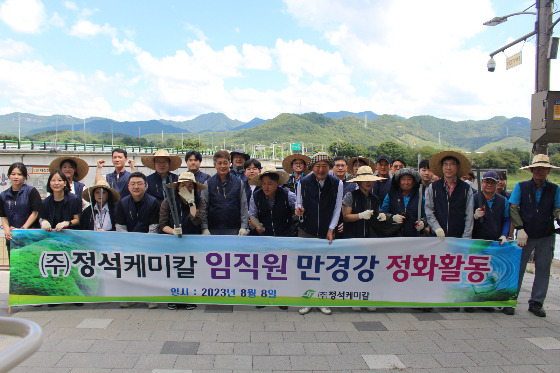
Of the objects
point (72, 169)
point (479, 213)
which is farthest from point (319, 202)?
point (72, 169)

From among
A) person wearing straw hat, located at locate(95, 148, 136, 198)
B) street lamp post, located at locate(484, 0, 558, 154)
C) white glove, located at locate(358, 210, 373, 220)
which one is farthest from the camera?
street lamp post, located at locate(484, 0, 558, 154)

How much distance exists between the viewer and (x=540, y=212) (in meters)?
4.48

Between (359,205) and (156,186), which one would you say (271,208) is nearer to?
(359,205)

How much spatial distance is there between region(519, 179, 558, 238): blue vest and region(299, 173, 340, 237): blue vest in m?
2.40

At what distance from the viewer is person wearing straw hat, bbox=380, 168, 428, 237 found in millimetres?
4590

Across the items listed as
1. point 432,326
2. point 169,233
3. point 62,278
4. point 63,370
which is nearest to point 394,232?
point 432,326

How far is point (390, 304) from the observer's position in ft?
14.3

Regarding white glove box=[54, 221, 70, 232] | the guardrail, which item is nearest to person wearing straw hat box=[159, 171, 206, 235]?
white glove box=[54, 221, 70, 232]

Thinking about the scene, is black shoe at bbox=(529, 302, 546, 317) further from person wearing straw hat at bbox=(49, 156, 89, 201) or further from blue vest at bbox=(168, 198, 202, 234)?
person wearing straw hat at bbox=(49, 156, 89, 201)

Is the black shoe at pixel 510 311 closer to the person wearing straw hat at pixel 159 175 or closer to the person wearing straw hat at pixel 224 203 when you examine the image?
the person wearing straw hat at pixel 224 203

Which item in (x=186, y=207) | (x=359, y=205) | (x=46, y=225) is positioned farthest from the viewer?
(x=359, y=205)

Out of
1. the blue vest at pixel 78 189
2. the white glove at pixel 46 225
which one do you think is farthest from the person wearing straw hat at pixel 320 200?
the blue vest at pixel 78 189

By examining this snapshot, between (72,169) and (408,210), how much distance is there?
473 centimetres

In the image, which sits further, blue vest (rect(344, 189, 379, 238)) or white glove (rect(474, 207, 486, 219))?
blue vest (rect(344, 189, 379, 238))
